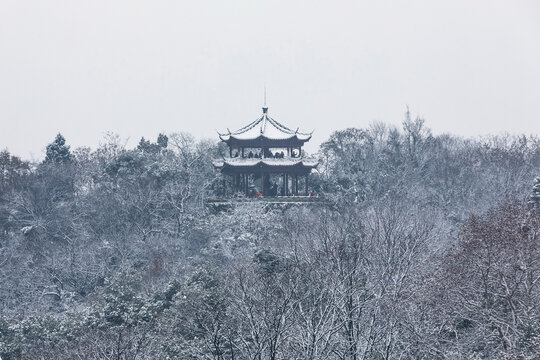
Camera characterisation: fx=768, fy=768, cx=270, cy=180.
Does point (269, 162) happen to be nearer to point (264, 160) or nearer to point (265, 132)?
point (264, 160)

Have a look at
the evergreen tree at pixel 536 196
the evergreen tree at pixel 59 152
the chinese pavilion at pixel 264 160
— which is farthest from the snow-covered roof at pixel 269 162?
the evergreen tree at pixel 536 196

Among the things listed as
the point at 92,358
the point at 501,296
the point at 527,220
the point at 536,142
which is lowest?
the point at 92,358

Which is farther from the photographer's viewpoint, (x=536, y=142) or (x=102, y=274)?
Answer: (x=536, y=142)

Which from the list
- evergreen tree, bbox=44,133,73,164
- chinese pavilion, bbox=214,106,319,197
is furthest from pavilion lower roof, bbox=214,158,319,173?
evergreen tree, bbox=44,133,73,164

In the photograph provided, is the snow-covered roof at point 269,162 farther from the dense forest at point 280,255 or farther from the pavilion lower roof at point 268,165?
the dense forest at point 280,255

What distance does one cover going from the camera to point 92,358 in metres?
17.0

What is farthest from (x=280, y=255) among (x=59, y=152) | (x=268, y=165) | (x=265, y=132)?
(x=59, y=152)

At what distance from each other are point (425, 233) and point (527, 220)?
5.64 meters

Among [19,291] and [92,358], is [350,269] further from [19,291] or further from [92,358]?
[19,291]

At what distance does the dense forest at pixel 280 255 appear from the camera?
15.9 m

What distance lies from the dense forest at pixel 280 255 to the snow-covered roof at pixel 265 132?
2303mm

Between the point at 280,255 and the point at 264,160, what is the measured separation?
35.3ft

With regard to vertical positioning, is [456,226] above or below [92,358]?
above

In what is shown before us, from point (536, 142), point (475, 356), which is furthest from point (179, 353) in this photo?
point (536, 142)
